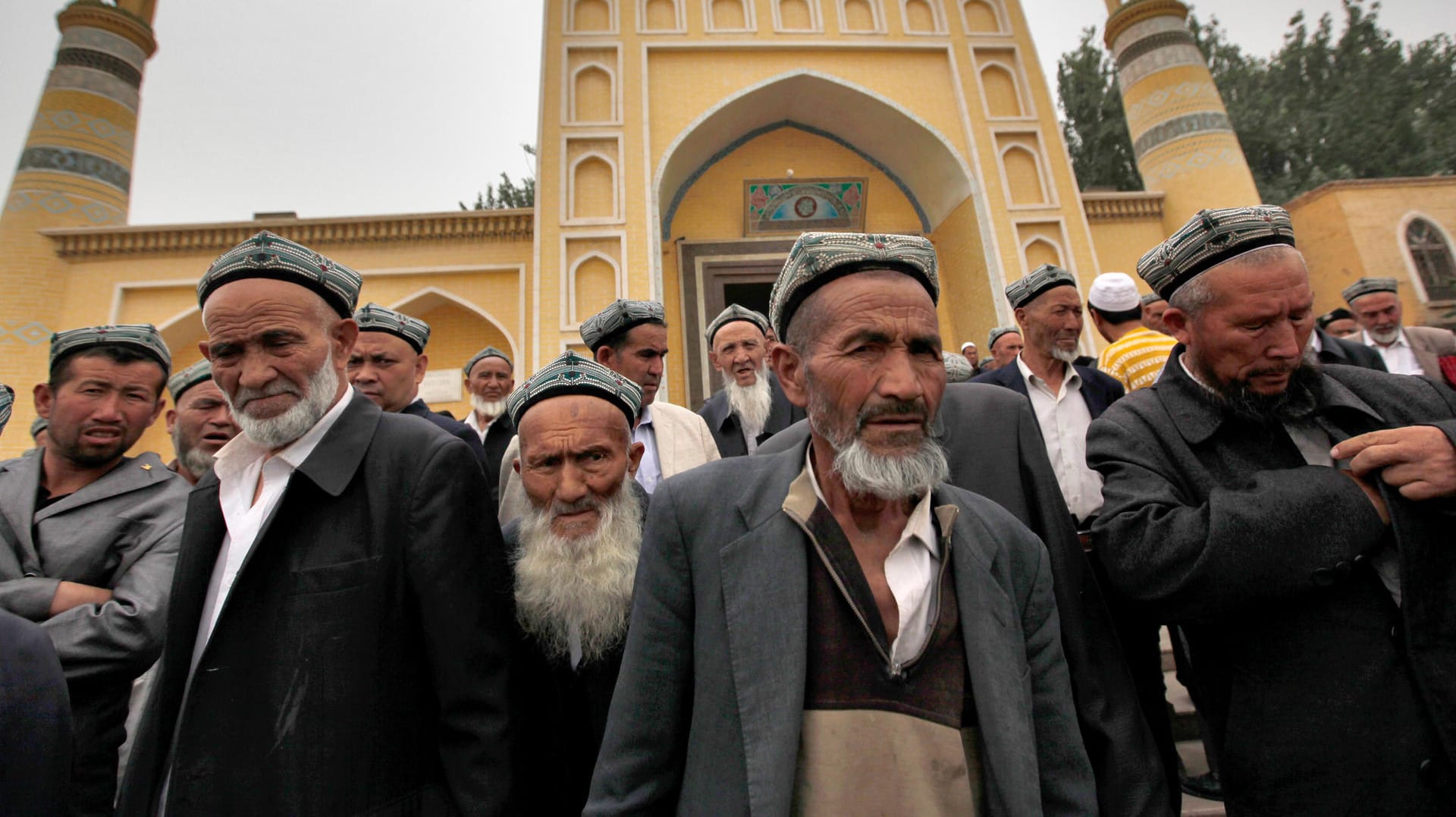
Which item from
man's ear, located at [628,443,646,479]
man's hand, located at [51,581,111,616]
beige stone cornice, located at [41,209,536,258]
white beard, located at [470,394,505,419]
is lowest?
man's hand, located at [51,581,111,616]

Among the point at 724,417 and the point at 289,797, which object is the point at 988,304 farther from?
the point at 289,797

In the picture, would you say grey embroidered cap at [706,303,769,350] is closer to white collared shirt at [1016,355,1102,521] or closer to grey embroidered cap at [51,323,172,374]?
white collared shirt at [1016,355,1102,521]

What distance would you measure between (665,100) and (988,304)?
18.1 feet

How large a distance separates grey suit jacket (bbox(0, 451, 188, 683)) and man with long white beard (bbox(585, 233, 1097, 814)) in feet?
4.86

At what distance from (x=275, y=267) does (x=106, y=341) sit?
126cm

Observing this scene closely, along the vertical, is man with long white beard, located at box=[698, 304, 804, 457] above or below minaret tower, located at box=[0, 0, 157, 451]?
below

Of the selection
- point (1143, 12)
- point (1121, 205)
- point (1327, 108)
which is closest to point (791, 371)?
point (1121, 205)

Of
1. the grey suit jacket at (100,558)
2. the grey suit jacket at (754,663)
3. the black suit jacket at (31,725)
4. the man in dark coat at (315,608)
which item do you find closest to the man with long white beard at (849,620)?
the grey suit jacket at (754,663)

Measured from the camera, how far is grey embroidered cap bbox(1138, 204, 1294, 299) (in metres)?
1.51

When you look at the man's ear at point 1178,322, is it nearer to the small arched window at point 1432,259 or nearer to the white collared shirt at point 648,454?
the white collared shirt at point 648,454

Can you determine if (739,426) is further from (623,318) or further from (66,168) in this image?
(66,168)

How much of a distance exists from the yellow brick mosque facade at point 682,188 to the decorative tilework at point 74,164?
0.03m

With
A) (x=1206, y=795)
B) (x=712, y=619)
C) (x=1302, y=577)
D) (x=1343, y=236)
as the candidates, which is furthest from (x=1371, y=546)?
(x=1343, y=236)

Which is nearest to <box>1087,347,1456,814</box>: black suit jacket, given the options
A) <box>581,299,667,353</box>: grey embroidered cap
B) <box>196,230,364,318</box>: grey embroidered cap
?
<box>196,230,364,318</box>: grey embroidered cap
